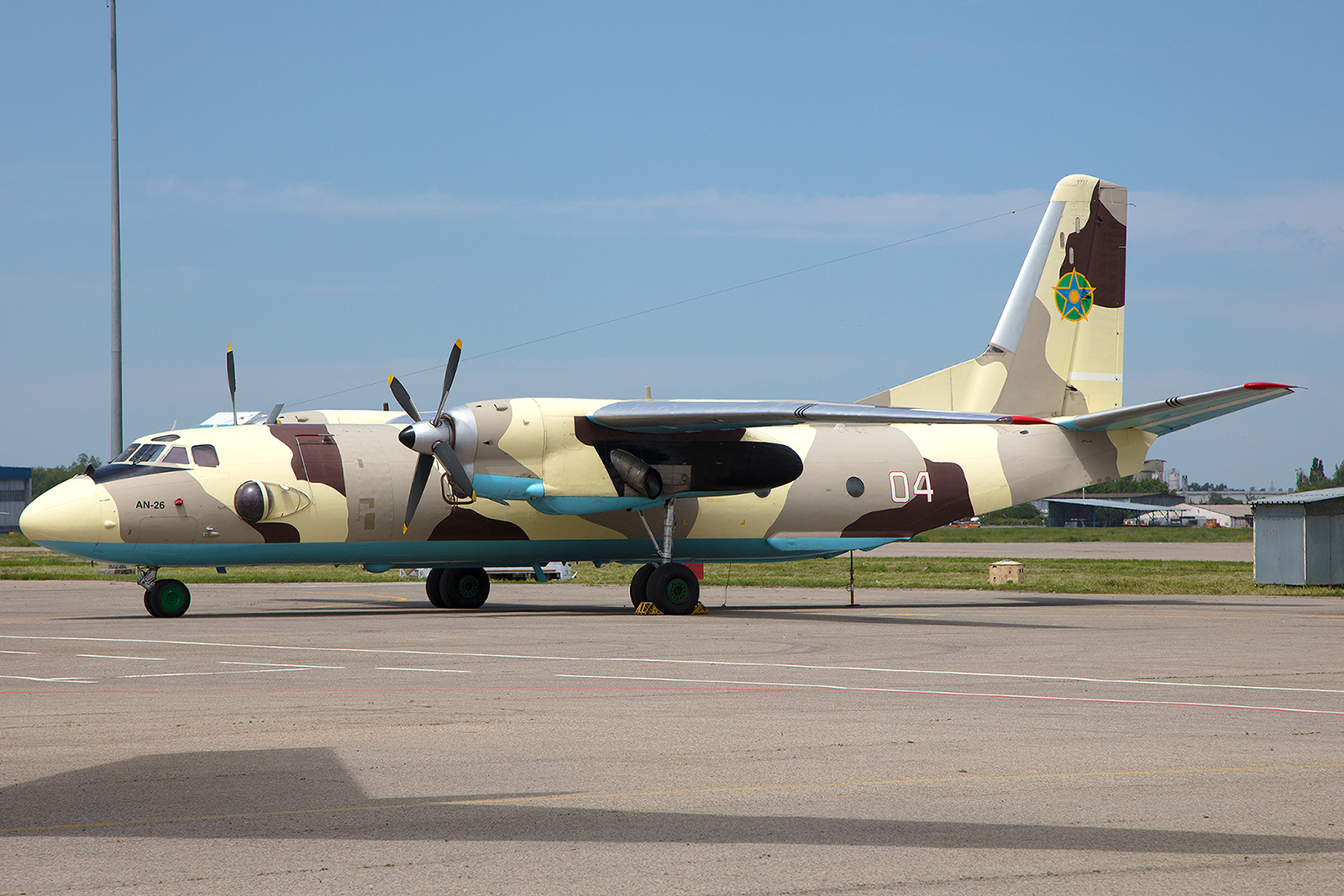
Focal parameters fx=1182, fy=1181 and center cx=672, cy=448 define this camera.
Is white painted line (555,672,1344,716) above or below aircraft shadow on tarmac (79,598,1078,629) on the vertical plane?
above

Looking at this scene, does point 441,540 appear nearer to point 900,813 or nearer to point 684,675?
point 684,675

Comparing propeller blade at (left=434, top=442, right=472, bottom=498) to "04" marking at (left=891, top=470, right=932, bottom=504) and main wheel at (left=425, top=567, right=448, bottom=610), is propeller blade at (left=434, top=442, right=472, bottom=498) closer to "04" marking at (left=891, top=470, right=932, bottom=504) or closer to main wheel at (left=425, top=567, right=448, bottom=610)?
main wheel at (left=425, top=567, right=448, bottom=610)

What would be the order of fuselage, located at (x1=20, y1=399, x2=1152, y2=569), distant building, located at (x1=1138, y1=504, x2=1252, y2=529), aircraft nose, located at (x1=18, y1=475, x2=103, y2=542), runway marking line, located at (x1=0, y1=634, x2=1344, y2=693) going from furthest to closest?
distant building, located at (x1=1138, y1=504, x2=1252, y2=529), fuselage, located at (x1=20, y1=399, x2=1152, y2=569), aircraft nose, located at (x1=18, y1=475, x2=103, y2=542), runway marking line, located at (x1=0, y1=634, x2=1344, y2=693)

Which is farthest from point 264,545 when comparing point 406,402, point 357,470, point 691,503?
point 691,503

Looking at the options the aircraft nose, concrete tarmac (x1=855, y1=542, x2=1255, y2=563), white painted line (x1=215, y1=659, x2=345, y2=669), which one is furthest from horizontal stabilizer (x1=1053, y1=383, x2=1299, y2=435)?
concrete tarmac (x1=855, y1=542, x2=1255, y2=563)

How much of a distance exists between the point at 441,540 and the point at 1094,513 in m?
134

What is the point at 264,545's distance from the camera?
2189 cm

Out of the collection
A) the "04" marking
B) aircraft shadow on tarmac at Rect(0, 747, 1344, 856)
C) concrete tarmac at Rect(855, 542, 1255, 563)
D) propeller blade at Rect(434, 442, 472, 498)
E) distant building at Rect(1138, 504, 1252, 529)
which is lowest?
distant building at Rect(1138, 504, 1252, 529)

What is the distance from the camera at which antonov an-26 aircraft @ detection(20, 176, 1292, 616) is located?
21406 mm

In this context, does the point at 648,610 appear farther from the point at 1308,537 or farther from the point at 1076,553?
the point at 1076,553

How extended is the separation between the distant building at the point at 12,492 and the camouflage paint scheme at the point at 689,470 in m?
112

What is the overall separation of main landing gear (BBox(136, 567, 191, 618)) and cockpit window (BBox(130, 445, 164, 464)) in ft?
6.55

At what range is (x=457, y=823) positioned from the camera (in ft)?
21.1

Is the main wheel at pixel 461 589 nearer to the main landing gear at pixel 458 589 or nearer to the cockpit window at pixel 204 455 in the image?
the main landing gear at pixel 458 589
